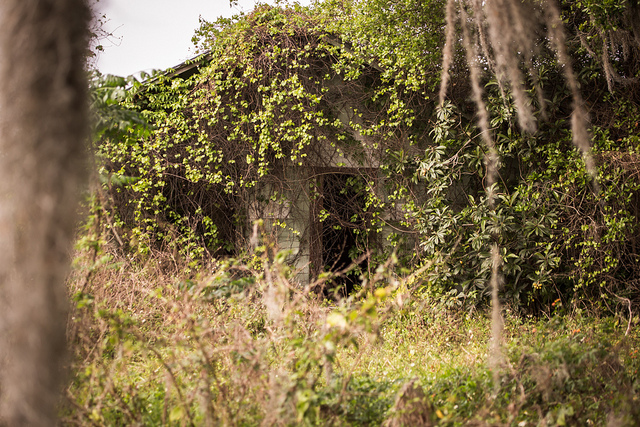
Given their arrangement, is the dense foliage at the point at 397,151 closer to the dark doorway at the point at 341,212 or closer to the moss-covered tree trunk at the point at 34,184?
the dark doorway at the point at 341,212

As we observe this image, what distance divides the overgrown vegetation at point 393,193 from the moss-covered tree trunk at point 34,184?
1.23m

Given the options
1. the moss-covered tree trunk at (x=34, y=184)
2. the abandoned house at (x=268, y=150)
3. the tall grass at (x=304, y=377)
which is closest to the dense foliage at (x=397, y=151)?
the abandoned house at (x=268, y=150)

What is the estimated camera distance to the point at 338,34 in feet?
24.3

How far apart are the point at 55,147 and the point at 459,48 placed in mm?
5979

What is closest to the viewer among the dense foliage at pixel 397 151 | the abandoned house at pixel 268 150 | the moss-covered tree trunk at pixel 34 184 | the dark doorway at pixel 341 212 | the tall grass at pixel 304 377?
the moss-covered tree trunk at pixel 34 184

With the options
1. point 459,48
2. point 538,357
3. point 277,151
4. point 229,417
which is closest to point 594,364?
point 538,357

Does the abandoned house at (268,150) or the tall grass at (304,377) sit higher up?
the abandoned house at (268,150)

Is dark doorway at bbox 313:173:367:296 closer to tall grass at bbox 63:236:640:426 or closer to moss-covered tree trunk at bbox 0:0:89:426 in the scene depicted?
tall grass at bbox 63:236:640:426

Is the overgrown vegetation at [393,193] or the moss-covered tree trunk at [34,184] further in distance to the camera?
the overgrown vegetation at [393,193]

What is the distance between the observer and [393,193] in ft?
24.7

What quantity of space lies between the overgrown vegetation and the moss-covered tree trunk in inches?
48.6

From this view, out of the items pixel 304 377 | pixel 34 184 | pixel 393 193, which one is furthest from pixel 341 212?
pixel 34 184

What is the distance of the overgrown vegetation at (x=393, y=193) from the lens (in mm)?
4113

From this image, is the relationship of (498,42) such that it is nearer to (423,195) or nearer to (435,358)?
(435,358)
